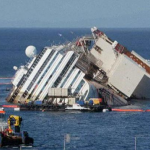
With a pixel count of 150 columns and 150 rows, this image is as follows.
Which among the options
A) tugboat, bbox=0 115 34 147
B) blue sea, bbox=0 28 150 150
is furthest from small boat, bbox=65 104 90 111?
tugboat, bbox=0 115 34 147

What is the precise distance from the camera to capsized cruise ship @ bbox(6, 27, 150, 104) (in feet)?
431

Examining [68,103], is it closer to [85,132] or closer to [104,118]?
[104,118]

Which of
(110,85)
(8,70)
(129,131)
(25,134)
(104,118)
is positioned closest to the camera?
(25,134)

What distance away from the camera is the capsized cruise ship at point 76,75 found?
13150cm

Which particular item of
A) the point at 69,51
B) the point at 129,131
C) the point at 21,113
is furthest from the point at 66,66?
the point at 129,131

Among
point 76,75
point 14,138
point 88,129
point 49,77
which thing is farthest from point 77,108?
point 14,138

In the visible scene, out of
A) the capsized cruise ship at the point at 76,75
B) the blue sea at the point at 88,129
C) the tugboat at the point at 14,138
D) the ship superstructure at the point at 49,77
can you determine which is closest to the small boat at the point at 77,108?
the blue sea at the point at 88,129

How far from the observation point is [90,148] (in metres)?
94.1

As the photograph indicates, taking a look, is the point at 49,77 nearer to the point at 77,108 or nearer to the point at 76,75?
the point at 76,75

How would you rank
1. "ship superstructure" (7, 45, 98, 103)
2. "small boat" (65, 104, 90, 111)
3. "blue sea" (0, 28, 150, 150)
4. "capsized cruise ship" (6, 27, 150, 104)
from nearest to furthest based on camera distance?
"blue sea" (0, 28, 150, 150), "small boat" (65, 104, 90, 111), "ship superstructure" (7, 45, 98, 103), "capsized cruise ship" (6, 27, 150, 104)

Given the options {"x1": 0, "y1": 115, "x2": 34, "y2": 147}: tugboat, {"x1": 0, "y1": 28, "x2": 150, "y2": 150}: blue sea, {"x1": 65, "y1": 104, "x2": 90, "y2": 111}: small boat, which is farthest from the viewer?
{"x1": 65, "y1": 104, "x2": 90, "y2": 111}: small boat

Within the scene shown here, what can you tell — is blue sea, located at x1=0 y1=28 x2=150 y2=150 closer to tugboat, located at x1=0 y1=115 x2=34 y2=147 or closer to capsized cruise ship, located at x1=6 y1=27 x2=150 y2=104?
tugboat, located at x1=0 y1=115 x2=34 y2=147

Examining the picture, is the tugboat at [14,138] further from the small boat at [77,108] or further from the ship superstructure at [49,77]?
the ship superstructure at [49,77]

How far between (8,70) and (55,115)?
6628 cm
